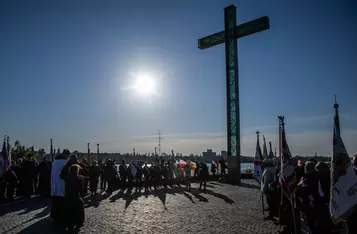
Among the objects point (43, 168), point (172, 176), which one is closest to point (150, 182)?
point (172, 176)

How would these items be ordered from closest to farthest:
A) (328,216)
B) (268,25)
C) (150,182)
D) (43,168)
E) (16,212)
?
(328,216) → (16,212) → (43,168) → (150,182) → (268,25)

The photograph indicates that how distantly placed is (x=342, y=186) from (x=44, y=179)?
15.1 metres

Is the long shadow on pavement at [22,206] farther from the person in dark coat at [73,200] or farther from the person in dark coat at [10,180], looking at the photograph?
the person in dark coat at [73,200]

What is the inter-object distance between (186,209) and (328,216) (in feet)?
22.9

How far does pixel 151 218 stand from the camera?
9.97 metres

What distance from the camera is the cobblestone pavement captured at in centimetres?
838

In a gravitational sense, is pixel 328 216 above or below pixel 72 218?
above

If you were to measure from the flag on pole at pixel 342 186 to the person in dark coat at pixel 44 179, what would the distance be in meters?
14.6

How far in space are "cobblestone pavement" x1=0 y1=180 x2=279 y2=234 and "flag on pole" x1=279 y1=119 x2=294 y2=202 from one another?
55.2 inches

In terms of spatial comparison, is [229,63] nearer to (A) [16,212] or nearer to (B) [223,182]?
(B) [223,182]

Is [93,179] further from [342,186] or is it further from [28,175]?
[342,186]

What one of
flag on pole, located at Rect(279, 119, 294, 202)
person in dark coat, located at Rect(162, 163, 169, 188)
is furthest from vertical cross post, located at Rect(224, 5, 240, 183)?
flag on pole, located at Rect(279, 119, 294, 202)

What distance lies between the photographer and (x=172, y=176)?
24125mm

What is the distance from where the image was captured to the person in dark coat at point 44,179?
15.6 metres
